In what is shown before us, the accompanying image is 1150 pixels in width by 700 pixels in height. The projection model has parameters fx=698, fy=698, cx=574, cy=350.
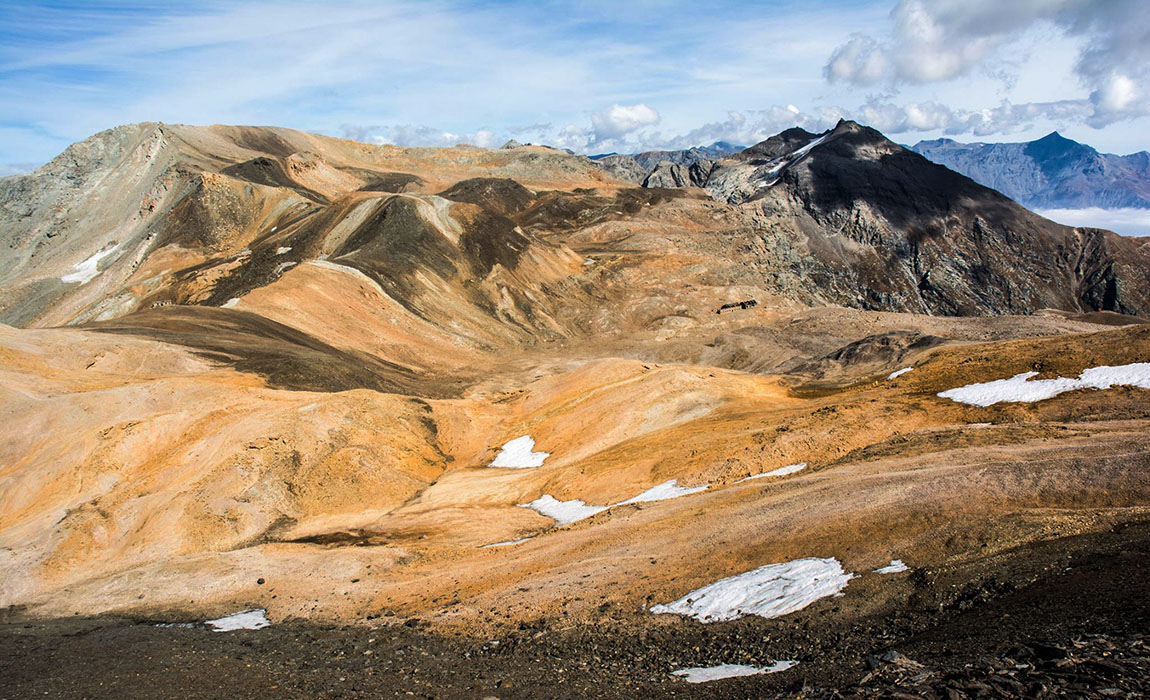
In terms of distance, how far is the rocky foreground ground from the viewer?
27.3ft

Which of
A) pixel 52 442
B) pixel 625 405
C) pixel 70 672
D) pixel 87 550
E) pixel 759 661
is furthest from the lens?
pixel 625 405

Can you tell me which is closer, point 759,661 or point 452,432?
point 759,661

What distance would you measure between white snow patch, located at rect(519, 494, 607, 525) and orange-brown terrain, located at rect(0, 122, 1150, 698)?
53cm

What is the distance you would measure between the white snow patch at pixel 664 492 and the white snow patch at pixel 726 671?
11.7 m

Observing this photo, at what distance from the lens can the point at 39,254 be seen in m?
81.2

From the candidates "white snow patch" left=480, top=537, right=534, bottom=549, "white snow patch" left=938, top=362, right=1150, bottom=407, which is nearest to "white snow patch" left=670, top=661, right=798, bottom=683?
"white snow patch" left=480, top=537, right=534, bottom=549

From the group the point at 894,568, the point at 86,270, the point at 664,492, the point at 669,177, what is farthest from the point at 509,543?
the point at 669,177

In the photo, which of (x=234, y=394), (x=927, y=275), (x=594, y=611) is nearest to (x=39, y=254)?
(x=234, y=394)

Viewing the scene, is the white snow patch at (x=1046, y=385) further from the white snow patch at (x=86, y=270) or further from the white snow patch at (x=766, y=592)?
the white snow patch at (x=86, y=270)

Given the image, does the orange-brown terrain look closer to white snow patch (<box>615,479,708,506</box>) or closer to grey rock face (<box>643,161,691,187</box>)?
white snow patch (<box>615,479,708,506</box>)

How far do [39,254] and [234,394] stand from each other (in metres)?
70.8

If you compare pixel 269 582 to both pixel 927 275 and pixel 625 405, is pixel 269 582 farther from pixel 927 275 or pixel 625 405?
pixel 927 275

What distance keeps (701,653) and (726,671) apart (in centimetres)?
97

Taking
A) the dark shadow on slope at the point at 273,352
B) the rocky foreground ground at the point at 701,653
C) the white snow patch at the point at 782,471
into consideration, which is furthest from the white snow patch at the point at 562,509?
the dark shadow on slope at the point at 273,352
